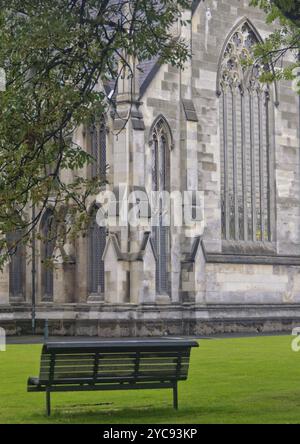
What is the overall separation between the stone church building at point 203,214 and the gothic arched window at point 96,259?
5 cm

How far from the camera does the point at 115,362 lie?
1630 centimetres

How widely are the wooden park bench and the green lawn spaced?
0.40 metres

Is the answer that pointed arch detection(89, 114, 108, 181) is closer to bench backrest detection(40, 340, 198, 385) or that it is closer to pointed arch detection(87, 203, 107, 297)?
pointed arch detection(87, 203, 107, 297)

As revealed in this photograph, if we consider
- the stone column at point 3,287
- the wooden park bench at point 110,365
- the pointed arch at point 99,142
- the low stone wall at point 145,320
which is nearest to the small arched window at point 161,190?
the low stone wall at point 145,320

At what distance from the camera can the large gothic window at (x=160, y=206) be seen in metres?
43.0

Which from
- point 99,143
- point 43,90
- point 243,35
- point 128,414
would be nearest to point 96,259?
point 99,143

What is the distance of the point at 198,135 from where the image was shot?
147 ft

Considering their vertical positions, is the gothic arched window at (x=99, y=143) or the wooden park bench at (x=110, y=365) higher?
the gothic arched window at (x=99, y=143)

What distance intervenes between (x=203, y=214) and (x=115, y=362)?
93.2 ft

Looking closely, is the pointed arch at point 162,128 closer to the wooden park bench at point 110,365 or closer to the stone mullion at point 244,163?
the stone mullion at point 244,163

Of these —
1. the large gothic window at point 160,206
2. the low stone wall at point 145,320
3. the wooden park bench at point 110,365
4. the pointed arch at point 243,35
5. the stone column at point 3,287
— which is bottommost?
the low stone wall at point 145,320
